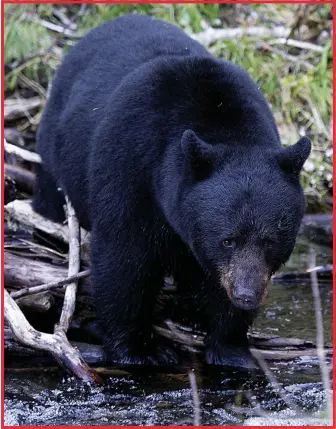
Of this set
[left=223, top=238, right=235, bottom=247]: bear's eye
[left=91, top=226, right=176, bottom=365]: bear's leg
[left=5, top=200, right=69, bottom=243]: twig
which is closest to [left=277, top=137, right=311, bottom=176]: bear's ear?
[left=223, top=238, right=235, bottom=247]: bear's eye

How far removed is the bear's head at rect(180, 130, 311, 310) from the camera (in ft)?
15.1

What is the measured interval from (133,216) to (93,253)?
0.54m

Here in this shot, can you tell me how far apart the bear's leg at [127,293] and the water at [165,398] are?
0.22 metres

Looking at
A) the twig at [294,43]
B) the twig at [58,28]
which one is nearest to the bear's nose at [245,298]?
the twig at [294,43]

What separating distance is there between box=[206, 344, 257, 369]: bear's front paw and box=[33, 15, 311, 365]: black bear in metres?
0.01

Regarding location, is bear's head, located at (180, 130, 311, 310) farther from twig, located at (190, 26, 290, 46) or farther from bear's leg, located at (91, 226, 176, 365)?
twig, located at (190, 26, 290, 46)

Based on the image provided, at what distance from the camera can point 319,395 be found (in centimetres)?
527

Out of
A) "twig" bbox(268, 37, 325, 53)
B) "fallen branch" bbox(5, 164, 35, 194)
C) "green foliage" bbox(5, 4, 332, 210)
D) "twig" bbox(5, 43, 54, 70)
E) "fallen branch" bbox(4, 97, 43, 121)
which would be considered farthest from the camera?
"twig" bbox(5, 43, 54, 70)

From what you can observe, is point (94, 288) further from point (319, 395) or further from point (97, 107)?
point (319, 395)

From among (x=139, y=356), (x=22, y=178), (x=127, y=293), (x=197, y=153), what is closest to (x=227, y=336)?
(x=139, y=356)

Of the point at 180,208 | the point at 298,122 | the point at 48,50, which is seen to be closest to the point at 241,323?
the point at 180,208

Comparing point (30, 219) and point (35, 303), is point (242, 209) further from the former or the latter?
point (30, 219)

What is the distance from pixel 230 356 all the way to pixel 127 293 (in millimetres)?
883

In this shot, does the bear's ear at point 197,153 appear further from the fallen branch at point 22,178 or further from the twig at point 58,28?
the twig at point 58,28
